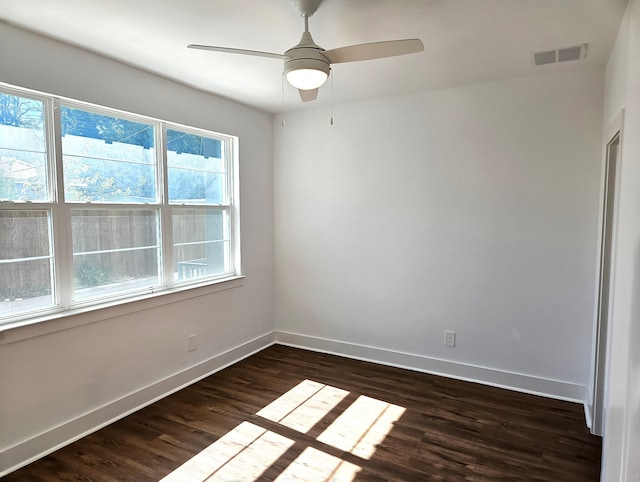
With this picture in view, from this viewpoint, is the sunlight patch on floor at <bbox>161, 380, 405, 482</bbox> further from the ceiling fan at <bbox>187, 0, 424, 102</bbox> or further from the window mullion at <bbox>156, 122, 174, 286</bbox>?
the ceiling fan at <bbox>187, 0, 424, 102</bbox>

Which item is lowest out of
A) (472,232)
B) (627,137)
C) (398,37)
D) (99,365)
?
(99,365)

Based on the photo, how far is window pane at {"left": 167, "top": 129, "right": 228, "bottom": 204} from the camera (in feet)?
11.0

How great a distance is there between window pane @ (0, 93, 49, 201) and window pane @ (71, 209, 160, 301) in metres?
0.29

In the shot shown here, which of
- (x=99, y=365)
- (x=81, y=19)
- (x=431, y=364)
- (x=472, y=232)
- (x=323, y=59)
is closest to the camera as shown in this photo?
(x=323, y=59)

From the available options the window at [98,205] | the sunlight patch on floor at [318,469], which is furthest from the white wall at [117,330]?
the sunlight patch on floor at [318,469]

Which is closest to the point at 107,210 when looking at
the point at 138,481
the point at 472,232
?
the point at 138,481

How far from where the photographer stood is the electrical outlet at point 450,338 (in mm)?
3523

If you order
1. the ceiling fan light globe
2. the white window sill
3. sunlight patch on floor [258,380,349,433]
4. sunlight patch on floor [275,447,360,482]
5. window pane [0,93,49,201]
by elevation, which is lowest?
sunlight patch on floor [275,447,360,482]

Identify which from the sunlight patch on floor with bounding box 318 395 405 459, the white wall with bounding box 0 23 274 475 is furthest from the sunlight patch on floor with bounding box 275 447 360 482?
the white wall with bounding box 0 23 274 475

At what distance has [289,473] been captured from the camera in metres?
2.26

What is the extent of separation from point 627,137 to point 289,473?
2.51 metres

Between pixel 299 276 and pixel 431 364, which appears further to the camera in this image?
pixel 299 276

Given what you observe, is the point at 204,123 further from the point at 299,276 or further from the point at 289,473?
the point at 289,473

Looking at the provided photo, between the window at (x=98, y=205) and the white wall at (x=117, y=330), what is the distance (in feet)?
0.47
